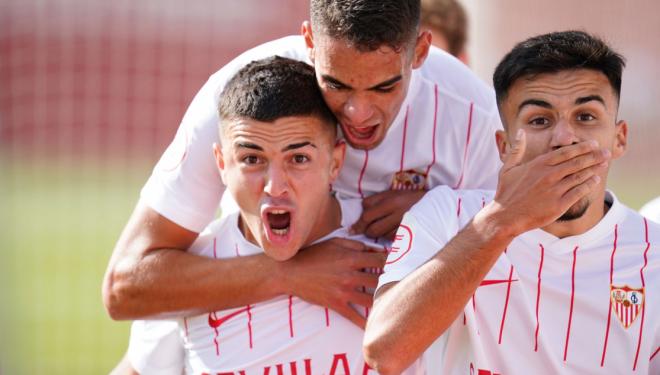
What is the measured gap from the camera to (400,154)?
Answer: 368 centimetres

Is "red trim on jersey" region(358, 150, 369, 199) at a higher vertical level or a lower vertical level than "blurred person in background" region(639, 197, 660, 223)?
higher

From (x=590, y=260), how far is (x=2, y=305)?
711 cm

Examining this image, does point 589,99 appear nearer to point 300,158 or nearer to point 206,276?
point 300,158

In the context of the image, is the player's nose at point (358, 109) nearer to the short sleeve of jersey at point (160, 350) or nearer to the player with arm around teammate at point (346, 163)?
the player with arm around teammate at point (346, 163)

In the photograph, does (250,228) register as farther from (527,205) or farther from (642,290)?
(642,290)

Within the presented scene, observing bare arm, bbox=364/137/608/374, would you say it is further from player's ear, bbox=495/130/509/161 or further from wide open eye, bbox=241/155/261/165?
wide open eye, bbox=241/155/261/165

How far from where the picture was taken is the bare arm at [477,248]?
2.85m

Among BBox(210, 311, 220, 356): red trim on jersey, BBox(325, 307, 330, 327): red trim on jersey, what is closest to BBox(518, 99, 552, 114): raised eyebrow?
BBox(325, 307, 330, 327): red trim on jersey

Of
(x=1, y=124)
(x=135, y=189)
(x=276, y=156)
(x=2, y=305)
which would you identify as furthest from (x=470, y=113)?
(x=135, y=189)

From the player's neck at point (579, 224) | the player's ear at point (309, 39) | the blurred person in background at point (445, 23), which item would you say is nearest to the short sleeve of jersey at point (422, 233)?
the player's neck at point (579, 224)

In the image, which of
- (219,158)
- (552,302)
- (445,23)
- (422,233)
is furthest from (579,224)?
(445,23)

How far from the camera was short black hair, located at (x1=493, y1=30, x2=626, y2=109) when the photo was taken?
10.4 feet

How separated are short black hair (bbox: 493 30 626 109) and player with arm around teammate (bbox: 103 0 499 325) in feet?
1.17

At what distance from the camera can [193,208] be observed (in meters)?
3.59
